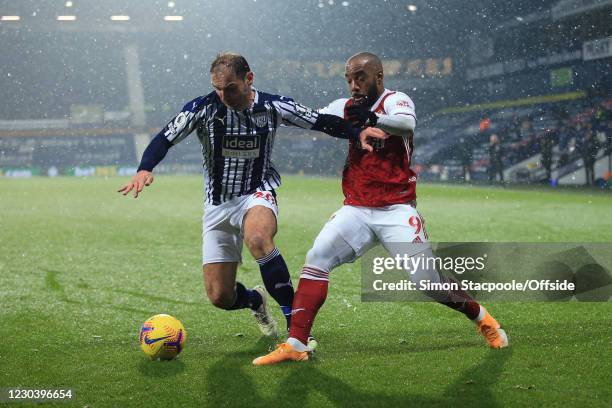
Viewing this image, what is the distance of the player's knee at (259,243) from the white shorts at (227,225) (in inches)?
10.2

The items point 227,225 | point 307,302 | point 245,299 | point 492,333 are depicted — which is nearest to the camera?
point 307,302

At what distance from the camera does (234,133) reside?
483cm

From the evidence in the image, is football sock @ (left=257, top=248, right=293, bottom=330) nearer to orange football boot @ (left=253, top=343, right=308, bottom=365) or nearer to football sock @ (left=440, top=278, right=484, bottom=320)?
orange football boot @ (left=253, top=343, right=308, bottom=365)

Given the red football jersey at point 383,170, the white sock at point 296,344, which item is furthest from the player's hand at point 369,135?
the white sock at point 296,344

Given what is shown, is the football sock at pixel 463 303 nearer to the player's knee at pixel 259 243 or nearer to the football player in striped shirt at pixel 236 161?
the football player in striped shirt at pixel 236 161

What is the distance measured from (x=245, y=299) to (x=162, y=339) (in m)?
0.85

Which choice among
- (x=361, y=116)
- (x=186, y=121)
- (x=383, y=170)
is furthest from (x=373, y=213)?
(x=186, y=121)

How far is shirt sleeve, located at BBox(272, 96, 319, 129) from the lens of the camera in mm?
4828

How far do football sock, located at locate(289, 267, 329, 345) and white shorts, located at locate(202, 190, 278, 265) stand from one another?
1.87 ft

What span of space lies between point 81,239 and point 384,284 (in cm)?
603

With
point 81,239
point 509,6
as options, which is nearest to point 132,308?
point 81,239

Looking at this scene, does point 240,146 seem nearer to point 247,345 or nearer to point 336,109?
point 336,109

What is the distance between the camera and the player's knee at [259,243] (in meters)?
4.59

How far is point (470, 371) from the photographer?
4172 mm
